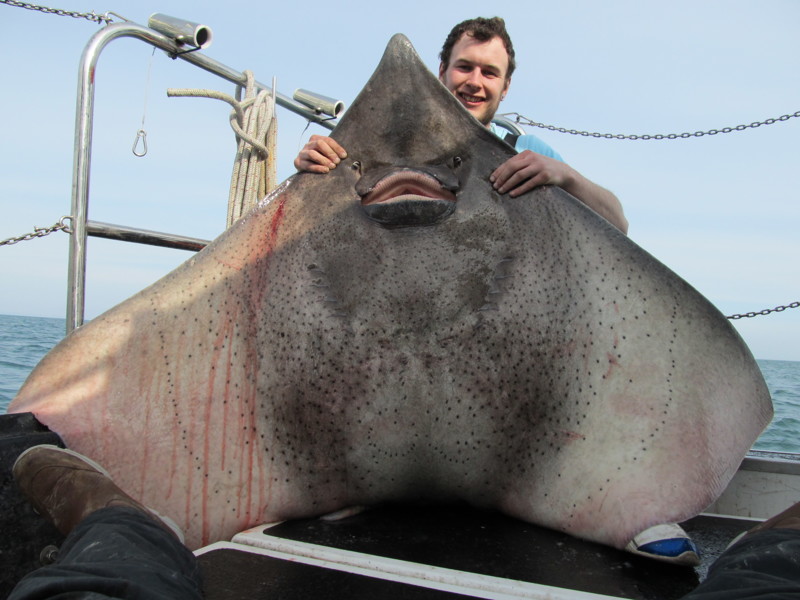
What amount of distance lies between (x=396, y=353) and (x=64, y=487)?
876 millimetres

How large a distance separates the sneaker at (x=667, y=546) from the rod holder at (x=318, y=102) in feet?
10.5

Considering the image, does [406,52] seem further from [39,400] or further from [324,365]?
[39,400]

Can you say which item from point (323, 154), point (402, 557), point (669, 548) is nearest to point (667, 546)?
point (669, 548)

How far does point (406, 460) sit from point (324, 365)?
35cm

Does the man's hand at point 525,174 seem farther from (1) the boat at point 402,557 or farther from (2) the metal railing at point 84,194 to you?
(2) the metal railing at point 84,194

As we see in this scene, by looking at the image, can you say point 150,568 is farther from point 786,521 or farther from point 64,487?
point 786,521

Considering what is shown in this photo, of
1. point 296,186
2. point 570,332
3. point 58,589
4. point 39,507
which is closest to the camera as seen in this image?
point 58,589

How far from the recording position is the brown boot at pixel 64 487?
132cm

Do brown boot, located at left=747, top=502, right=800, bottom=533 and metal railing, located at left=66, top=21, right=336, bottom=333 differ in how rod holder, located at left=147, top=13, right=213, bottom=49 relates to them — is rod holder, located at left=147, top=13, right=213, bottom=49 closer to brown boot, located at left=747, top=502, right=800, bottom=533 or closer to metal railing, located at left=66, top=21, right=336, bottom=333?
metal railing, located at left=66, top=21, right=336, bottom=333

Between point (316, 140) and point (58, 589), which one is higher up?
point (316, 140)

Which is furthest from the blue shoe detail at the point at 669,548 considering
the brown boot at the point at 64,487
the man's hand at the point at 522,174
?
the brown boot at the point at 64,487

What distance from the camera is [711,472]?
148cm

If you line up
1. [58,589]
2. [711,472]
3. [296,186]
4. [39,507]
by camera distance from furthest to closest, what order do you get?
1. [296,186]
2. [711,472]
3. [39,507]
4. [58,589]

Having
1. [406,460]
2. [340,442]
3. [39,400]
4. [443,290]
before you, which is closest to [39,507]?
[39,400]
